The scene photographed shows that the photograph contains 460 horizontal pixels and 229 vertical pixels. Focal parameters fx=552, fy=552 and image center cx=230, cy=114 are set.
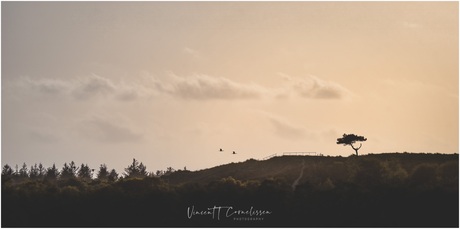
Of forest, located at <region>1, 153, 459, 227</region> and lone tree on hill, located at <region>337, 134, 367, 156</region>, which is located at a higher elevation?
lone tree on hill, located at <region>337, 134, 367, 156</region>

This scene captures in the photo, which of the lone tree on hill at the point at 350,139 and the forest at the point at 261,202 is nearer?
the forest at the point at 261,202

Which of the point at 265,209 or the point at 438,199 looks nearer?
the point at 438,199

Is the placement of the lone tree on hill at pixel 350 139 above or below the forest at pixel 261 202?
above

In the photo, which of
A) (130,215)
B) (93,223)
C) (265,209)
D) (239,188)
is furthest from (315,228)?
(93,223)

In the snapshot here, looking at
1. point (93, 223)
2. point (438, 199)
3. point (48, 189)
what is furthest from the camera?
point (48, 189)

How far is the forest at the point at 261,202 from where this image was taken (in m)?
96.0

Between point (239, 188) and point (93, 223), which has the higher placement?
point (239, 188)

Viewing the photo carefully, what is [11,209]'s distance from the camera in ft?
341

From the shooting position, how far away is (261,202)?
105 metres

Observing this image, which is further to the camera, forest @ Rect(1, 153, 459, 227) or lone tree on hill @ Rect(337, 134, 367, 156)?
lone tree on hill @ Rect(337, 134, 367, 156)

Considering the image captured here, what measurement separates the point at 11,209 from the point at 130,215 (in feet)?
73.6

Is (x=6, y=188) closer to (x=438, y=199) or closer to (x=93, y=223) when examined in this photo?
(x=93, y=223)

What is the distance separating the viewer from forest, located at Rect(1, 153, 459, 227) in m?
96.0

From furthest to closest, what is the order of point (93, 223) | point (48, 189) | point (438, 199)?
point (48, 189) < point (93, 223) < point (438, 199)
